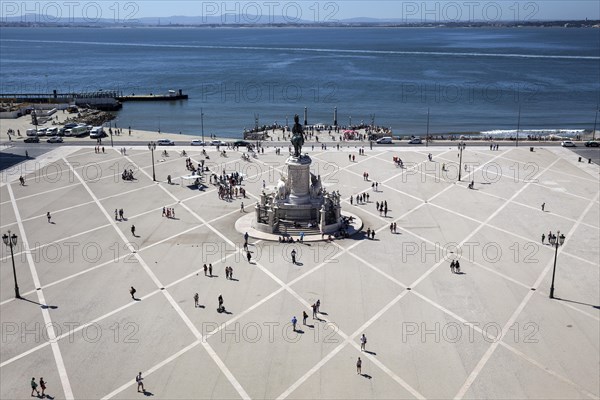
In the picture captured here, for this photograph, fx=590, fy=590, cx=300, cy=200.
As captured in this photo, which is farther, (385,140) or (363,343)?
(385,140)

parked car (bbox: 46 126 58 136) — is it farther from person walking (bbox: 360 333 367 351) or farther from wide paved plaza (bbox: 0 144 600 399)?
person walking (bbox: 360 333 367 351)

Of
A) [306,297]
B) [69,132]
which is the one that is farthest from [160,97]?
[306,297]

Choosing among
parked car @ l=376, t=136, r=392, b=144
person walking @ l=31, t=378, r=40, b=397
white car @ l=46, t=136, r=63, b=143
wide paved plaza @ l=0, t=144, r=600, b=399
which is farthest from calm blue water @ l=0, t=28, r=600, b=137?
person walking @ l=31, t=378, r=40, b=397

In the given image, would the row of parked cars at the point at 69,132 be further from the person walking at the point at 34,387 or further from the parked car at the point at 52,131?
the person walking at the point at 34,387

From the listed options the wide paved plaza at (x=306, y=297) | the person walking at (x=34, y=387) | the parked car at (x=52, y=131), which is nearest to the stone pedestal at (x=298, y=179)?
the wide paved plaza at (x=306, y=297)

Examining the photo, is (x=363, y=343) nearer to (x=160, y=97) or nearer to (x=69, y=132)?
(x=69, y=132)

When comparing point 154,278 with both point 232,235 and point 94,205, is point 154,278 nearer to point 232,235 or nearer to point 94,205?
point 232,235

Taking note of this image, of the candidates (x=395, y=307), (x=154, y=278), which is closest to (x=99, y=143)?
(x=154, y=278)
